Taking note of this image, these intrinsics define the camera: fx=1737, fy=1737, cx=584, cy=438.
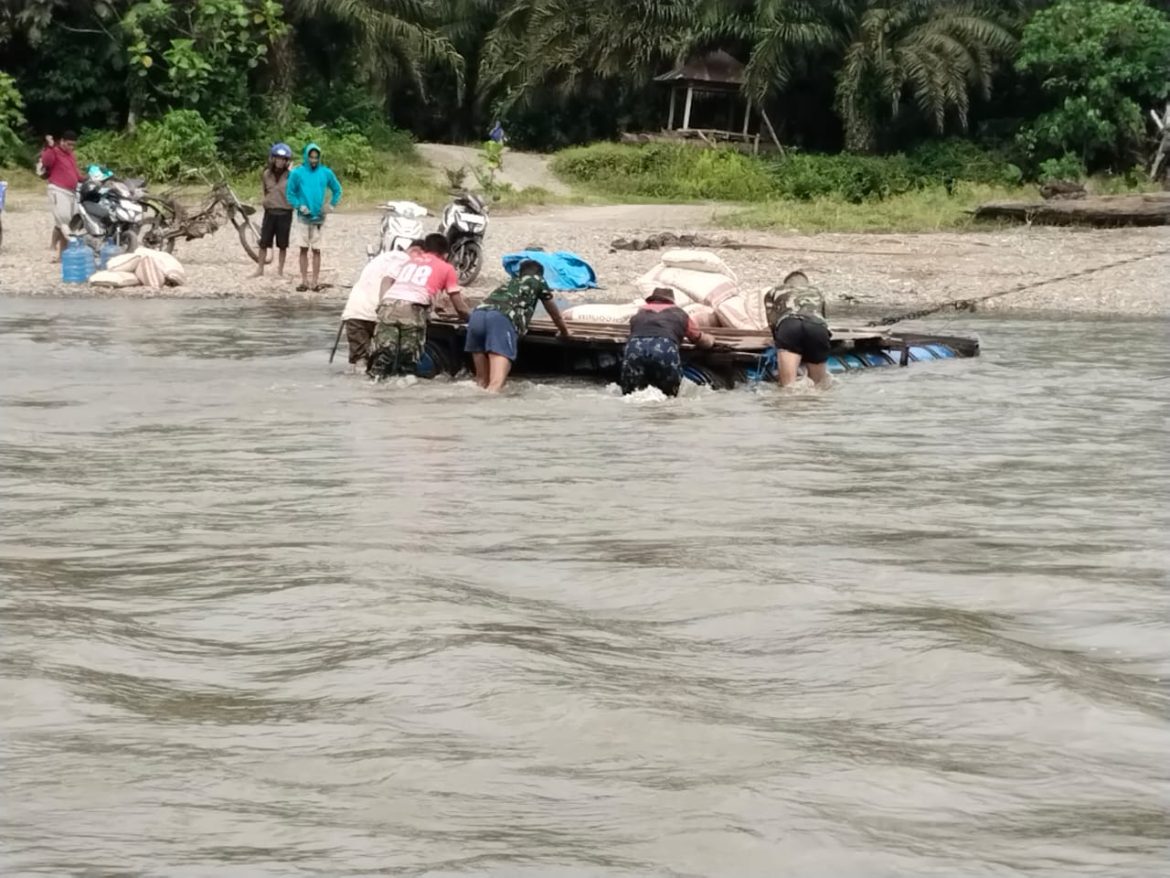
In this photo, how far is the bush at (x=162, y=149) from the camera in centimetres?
3108

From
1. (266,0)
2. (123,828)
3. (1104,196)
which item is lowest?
(123,828)

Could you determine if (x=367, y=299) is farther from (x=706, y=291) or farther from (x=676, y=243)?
(x=676, y=243)

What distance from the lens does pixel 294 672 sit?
5.65m

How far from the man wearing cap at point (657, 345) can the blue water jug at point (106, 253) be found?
965cm

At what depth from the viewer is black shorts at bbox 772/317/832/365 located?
12242mm

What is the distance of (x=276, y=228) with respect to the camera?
1867 cm

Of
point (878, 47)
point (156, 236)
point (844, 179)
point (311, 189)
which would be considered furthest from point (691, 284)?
point (878, 47)

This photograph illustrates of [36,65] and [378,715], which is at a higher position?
[36,65]

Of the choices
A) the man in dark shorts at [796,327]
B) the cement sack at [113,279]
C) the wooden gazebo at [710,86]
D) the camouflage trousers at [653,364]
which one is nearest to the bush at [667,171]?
the wooden gazebo at [710,86]

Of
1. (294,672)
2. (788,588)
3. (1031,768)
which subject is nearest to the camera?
(1031,768)

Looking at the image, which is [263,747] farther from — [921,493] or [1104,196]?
[1104,196]

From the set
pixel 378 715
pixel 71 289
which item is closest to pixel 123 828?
pixel 378 715

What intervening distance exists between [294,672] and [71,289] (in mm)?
14429

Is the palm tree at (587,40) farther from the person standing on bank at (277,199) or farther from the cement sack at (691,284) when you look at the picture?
the cement sack at (691,284)
